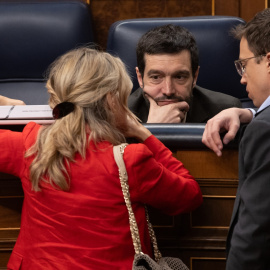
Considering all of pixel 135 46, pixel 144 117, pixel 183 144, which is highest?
pixel 183 144

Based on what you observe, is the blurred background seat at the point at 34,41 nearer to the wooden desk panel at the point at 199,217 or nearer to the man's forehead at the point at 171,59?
the man's forehead at the point at 171,59

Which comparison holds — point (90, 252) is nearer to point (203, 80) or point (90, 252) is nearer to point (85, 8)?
point (203, 80)

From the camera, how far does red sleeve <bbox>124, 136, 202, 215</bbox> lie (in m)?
1.33

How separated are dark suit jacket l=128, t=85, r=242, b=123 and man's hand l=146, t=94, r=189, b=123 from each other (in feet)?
0.33

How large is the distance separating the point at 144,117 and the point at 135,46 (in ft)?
1.27

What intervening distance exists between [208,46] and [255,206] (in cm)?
158

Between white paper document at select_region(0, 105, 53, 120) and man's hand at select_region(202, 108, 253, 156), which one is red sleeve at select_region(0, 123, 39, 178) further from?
man's hand at select_region(202, 108, 253, 156)

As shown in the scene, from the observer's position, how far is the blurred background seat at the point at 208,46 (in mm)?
2648

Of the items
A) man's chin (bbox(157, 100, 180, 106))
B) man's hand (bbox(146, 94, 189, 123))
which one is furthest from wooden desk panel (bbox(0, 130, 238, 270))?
man's chin (bbox(157, 100, 180, 106))

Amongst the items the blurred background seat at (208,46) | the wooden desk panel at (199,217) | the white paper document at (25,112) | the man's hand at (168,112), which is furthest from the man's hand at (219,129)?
the blurred background seat at (208,46)

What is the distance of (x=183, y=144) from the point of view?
5.05 feet

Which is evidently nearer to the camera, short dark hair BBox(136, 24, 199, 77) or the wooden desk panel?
the wooden desk panel

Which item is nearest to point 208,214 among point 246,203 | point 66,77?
point 246,203

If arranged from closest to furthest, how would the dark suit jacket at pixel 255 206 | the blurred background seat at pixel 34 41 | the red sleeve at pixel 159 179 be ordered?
the dark suit jacket at pixel 255 206 → the red sleeve at pixel 159 179 → the blurred background seat at pixel 34 41
